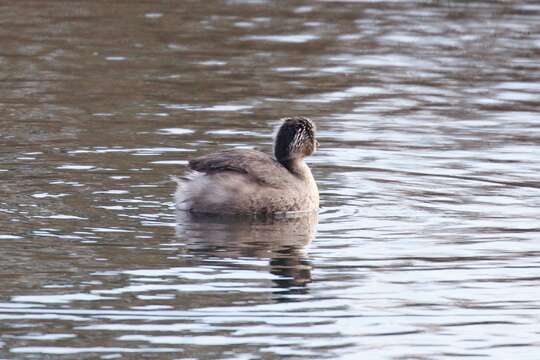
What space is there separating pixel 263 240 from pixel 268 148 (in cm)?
399

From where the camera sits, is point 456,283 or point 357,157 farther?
point 357,157

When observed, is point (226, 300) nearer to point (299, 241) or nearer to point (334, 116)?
point (299, 241)

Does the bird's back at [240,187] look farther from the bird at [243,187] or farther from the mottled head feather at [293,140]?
the mottled head feather at [293,140]

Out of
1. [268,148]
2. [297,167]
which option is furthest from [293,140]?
[268,148]

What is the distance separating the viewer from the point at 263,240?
12547 millimetres

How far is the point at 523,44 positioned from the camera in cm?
2323

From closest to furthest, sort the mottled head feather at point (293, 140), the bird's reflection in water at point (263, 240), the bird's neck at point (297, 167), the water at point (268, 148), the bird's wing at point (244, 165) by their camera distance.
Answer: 1. the water at point (268, 148)
2. the bird's reflection in water at point (263, 240)
3. the bird's wing at point (244, 165)
4. the bird's neck at point (297, 167)
5. the mottled head feather at point (293, 140)

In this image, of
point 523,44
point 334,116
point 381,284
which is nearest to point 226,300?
point 381,284

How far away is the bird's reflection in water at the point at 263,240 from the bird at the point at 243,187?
105mm

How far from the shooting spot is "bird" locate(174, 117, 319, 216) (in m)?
13.3

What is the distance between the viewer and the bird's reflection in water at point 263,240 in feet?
37.3

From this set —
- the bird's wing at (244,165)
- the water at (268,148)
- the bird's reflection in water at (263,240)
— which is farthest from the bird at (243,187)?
the water at (268,148)

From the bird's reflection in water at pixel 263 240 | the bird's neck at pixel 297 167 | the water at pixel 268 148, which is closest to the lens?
the water at pixel 268 148

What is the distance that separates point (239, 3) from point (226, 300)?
16.7 metres
